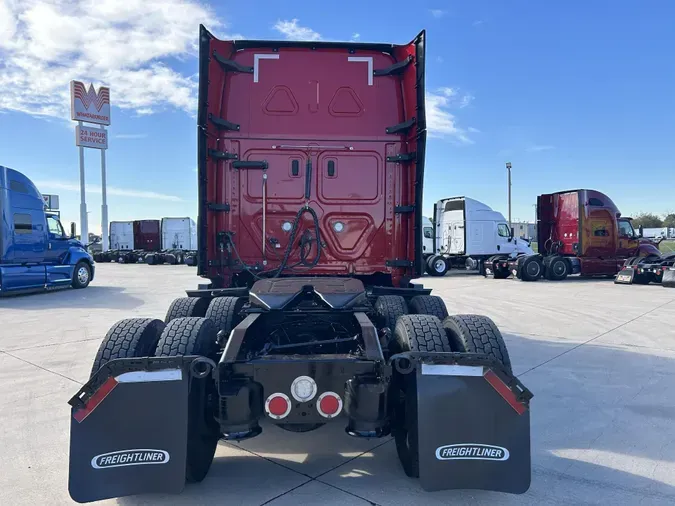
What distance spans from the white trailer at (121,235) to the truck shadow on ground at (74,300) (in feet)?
77.2

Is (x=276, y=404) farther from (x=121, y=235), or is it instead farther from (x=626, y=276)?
(x=121, y=235)

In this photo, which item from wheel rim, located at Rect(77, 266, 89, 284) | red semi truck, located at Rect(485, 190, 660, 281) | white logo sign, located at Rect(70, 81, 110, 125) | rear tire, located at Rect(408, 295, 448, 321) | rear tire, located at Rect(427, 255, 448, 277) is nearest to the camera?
rear tire, located at Rect(408, 295, 448, 321)

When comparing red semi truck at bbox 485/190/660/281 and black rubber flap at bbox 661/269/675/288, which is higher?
red semi truck at bbox 485/190/660/281

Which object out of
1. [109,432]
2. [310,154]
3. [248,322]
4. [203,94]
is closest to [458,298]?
[310,154]

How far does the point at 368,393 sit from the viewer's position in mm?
2594

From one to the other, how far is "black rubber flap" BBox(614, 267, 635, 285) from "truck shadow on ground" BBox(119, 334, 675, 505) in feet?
44.9

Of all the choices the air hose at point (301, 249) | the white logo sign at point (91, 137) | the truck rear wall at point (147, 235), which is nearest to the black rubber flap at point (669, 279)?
the air hose at point (301, 249)

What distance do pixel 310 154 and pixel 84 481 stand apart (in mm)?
3592

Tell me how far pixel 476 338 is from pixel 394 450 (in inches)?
42.9

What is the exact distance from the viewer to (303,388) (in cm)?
261

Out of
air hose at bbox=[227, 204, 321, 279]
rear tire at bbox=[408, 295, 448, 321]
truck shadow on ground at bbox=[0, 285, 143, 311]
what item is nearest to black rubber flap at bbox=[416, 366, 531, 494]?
rear tire at bbox=[408, 295, 448, 321]

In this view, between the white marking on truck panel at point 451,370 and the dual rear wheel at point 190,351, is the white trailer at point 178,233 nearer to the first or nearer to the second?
the dual rear wheel at point 190,351

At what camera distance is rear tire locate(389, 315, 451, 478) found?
2637 mm

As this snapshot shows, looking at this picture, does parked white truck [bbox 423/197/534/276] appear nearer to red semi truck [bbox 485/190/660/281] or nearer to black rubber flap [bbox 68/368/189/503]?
red semi truck [bbox 485/190/660/281]
